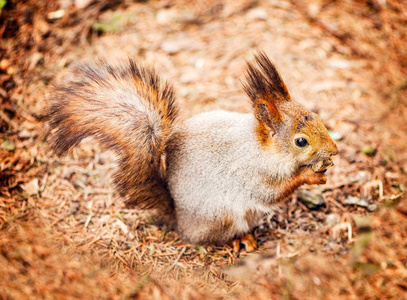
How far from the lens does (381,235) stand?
7.33 ft

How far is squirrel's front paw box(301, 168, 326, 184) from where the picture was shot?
1.97 metres

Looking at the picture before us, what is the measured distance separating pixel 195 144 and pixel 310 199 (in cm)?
95

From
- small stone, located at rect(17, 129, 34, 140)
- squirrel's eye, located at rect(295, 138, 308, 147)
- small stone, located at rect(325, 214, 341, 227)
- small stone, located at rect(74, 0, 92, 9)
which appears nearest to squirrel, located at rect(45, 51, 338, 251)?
squirrel's eye, located at rect(295, 138, 308, 147)

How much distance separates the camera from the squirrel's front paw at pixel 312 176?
1.97m

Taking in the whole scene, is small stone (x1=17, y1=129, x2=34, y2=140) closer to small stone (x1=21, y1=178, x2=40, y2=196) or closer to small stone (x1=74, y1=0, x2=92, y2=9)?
small stone (x1=21, y1=178, x2=40, y2=196)

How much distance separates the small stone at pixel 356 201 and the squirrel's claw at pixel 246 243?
738mm

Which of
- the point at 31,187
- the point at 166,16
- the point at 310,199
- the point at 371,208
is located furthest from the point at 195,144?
the point at 166,16

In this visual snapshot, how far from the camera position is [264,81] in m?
1.82

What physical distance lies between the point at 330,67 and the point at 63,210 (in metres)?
2.46

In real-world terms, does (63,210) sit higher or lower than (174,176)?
lower

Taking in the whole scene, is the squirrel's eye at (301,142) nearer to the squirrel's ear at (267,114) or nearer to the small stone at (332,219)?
the squirrel's ear at (267,114)

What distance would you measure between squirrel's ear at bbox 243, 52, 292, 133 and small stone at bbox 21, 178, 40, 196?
1568mm

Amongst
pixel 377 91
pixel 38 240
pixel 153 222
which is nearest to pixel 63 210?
pixel 38 240

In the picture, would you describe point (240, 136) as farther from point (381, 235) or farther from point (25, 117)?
point (25, 117)
